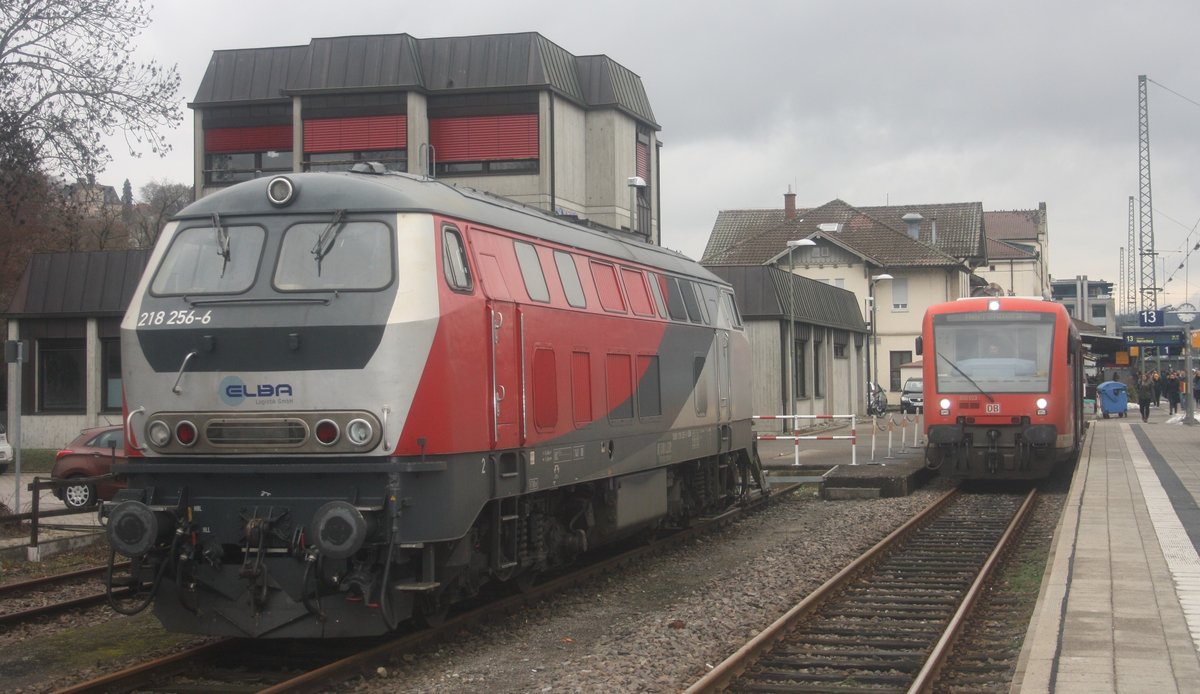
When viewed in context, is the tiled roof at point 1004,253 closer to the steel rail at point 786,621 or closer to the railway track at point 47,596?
the steel rail at point 786,621

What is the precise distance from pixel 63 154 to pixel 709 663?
42.9ft

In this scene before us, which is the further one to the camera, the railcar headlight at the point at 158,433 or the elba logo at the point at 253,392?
the railcar headlight at the point at 158,433

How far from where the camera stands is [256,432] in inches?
349

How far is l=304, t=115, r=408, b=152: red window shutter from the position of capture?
3603cm

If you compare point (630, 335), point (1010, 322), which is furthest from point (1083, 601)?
point (1010, 322)

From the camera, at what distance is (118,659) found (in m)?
9.45

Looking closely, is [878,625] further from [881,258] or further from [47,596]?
[881,258]

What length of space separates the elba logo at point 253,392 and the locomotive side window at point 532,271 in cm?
248

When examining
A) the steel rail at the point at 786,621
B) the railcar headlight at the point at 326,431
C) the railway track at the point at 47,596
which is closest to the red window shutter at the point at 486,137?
the steel rail at the point at 786,621

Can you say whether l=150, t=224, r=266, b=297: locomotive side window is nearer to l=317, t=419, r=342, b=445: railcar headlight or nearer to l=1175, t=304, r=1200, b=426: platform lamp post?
l=317, t=419, r=342, b=445: railcar headlight

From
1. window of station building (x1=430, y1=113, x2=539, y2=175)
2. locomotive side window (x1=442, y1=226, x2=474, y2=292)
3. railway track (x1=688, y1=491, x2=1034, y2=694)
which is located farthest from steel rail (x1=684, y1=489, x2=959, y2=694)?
window of station building (x1=430, y1=113, x2=539, y2=175)

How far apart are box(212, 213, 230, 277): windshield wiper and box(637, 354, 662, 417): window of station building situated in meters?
4.78

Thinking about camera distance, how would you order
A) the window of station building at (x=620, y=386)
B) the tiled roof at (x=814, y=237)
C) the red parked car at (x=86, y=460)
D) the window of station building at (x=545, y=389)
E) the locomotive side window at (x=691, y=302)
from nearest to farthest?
the window of station building at (x=545, y=389), the window of station building at (x=620, y=386), the locomotive side window at (x=691, y=302), the red parked car at (x=86, y=460), the tiled roof at (x=814, y=237)

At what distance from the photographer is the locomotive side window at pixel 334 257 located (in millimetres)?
9062
